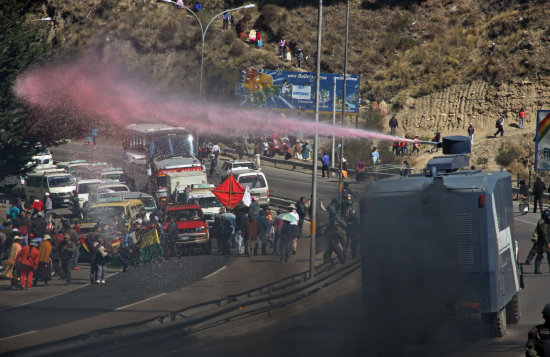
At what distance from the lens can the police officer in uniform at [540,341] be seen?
323 inches

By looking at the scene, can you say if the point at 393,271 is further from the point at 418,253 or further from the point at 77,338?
the point at 77,338

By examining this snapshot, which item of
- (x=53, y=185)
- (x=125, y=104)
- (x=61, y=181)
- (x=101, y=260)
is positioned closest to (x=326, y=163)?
(x=61, y=181)

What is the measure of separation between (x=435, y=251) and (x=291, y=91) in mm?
38491

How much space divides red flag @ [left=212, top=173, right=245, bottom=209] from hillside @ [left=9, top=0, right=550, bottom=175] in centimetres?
2523

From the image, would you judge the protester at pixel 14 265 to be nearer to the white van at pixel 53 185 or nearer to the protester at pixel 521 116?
the white van at pixel 53 185

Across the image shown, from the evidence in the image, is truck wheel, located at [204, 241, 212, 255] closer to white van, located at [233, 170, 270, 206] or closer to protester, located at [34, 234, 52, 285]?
protester, located at [34, 234, 52, 285]

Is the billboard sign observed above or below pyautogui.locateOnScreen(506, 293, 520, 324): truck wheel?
above

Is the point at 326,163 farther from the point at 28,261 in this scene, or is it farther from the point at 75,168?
the point at 28,261

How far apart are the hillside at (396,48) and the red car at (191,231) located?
2554 cm

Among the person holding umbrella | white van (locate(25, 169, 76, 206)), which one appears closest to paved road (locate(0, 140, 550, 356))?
the person holding umbrella

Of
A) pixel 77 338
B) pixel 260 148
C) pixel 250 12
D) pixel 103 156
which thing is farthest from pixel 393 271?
pixel 250 12

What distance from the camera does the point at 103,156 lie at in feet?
178

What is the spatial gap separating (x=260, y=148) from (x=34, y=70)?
18835mm

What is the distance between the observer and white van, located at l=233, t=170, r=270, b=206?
3441 cm
